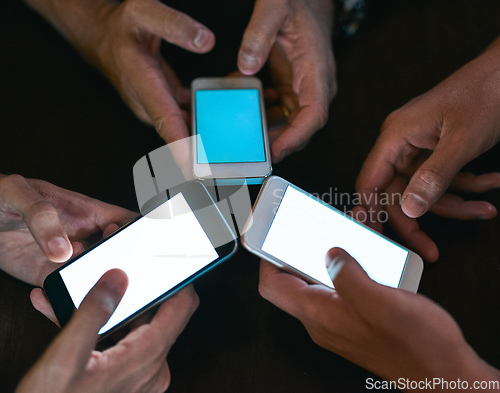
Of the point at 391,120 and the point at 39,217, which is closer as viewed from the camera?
the point at 39,217

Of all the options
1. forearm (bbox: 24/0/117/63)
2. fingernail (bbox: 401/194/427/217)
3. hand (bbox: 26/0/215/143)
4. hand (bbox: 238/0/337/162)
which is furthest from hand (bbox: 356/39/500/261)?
forearm (bbox: 24/0/117/63)

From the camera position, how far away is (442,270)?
2.00 ft

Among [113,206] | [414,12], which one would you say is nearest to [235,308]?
[113,206]

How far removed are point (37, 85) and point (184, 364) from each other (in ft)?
2.04

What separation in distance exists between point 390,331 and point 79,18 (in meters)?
0.82

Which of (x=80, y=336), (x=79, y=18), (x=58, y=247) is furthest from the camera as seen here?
A: (x=79, y=18)

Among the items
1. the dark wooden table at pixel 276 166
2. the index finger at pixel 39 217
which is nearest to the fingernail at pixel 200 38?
the dark wooden table at pixel 276 166

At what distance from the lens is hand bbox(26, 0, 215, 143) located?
610mm

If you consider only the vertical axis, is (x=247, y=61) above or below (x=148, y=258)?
above

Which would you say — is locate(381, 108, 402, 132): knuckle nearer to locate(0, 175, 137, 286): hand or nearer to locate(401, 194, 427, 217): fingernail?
locate(401, 194, 427, 217): fingernail

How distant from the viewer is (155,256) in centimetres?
56

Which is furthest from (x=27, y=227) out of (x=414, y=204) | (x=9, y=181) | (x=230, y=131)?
(x=414, y=204)

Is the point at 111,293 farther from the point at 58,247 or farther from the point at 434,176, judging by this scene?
the point at 434,176

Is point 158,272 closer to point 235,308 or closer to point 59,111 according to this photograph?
point 235,308
